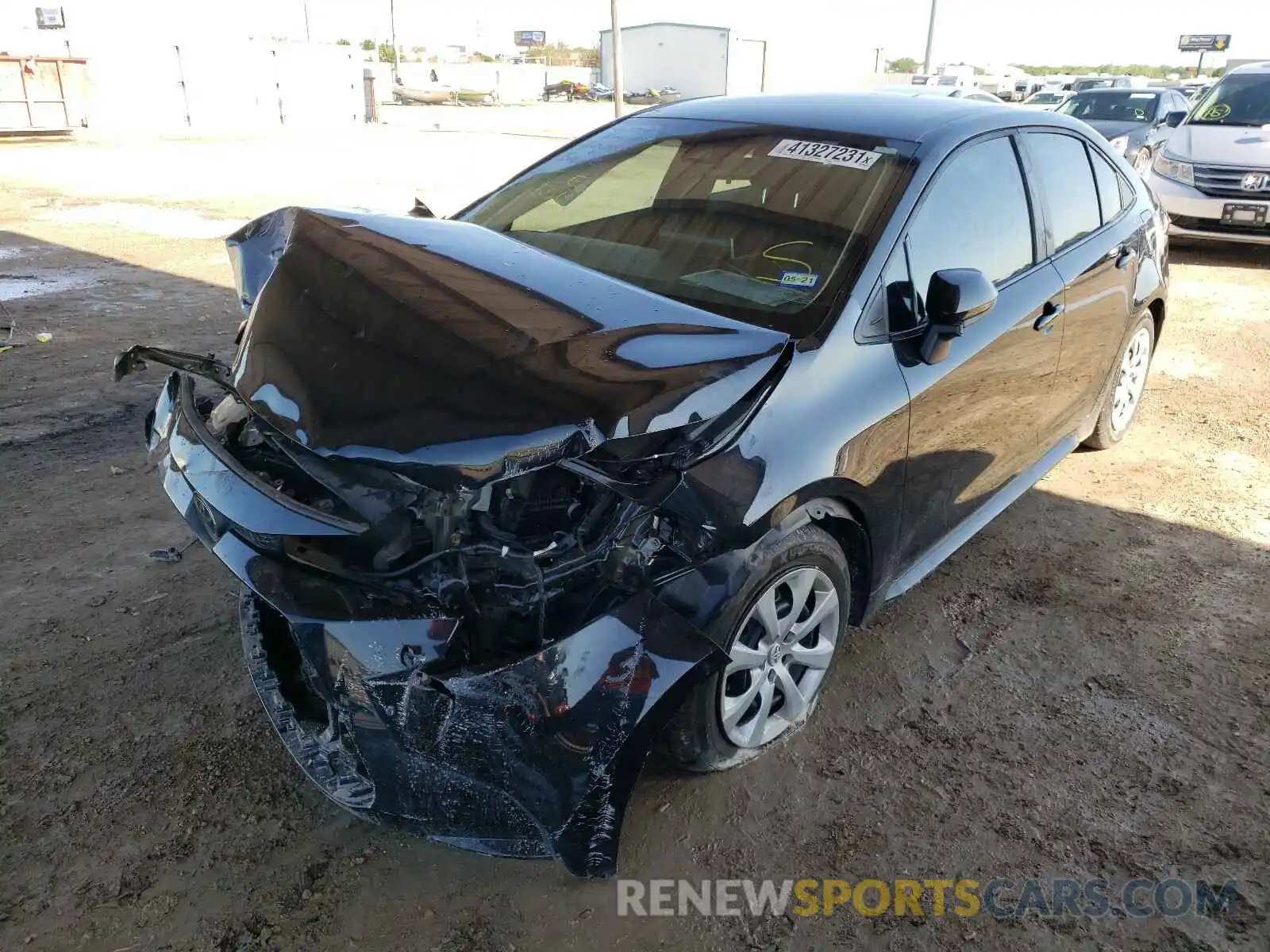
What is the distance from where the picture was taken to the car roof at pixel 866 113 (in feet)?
10.4

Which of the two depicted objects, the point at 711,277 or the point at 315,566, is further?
the point at 711,277

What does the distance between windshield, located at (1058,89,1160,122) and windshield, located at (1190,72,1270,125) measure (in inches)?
131

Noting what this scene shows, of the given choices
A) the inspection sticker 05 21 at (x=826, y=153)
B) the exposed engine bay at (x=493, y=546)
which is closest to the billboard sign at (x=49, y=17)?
the inspection sticker 05 21 at (x=826, y=153)

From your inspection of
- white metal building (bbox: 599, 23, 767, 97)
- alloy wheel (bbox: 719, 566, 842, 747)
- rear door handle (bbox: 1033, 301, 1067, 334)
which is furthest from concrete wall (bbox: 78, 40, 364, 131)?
white metal building (bbox: 599, 23, 767, 97)

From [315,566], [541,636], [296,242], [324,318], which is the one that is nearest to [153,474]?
[296,242]

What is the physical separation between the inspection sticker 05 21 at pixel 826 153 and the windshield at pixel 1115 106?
1261 cm

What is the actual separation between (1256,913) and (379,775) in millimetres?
2214

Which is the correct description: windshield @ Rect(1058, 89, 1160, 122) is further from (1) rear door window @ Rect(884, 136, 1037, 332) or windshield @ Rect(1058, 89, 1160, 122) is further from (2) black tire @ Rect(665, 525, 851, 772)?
(2) black tire @ Rect(665, 525, 851, 772)

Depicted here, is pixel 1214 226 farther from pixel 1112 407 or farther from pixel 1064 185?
pixel 1064 185

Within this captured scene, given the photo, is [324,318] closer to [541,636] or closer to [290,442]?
[290,442]

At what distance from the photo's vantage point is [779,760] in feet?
9.02

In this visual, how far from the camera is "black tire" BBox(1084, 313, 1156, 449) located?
14.9 feet

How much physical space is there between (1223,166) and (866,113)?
8091 millimetres

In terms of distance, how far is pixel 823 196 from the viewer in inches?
118
